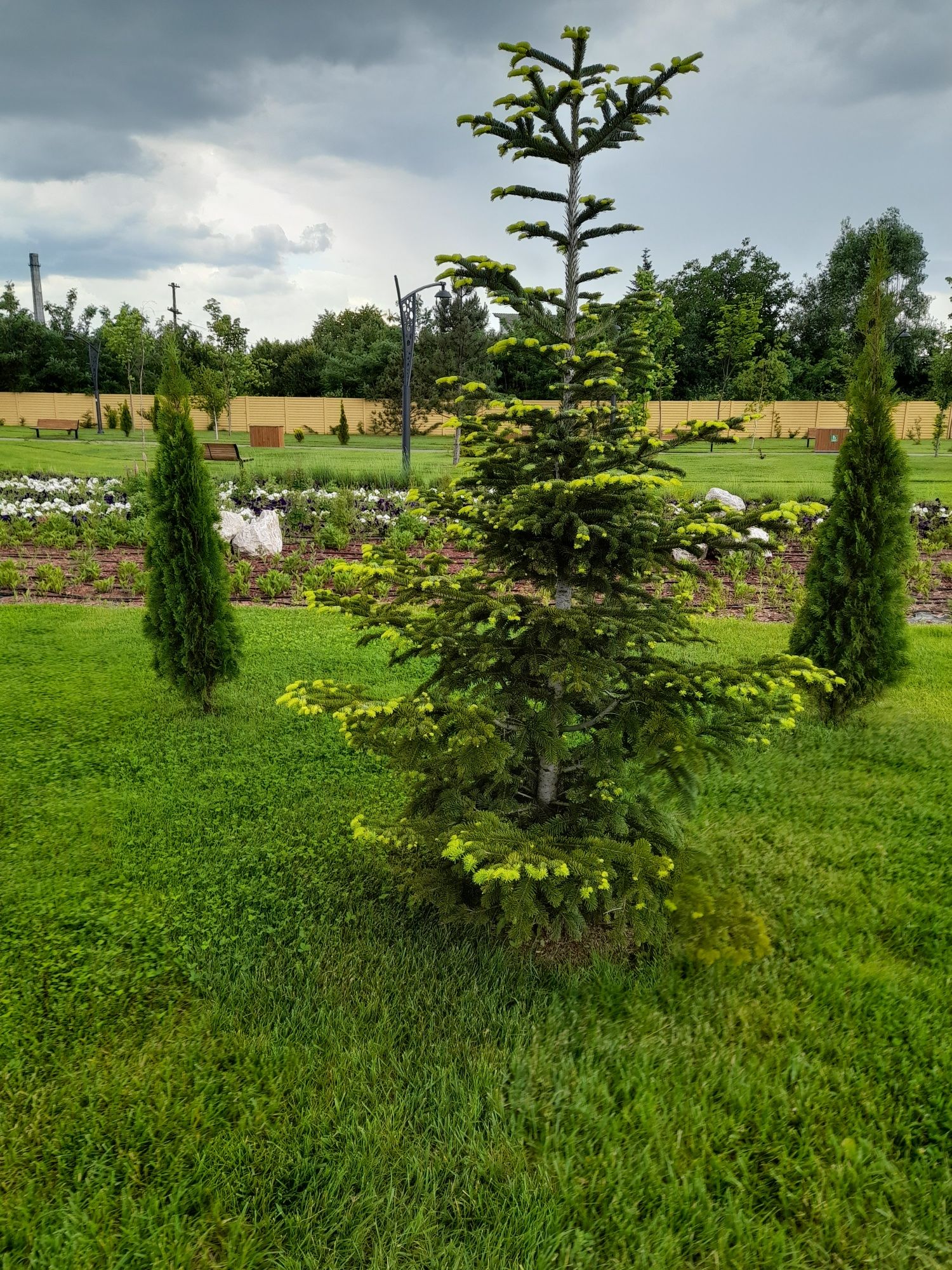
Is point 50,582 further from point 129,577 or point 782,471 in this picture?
point 782,471

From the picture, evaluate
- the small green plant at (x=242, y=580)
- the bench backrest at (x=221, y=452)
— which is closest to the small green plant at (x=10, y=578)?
the small green plant at (x=242, y=580)

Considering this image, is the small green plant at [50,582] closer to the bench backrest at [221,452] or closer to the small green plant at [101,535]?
the small green plant at [101,535]

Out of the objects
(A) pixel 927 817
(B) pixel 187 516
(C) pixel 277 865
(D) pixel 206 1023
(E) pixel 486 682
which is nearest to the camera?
(D) pixel 206 1023

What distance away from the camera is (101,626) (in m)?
8.23

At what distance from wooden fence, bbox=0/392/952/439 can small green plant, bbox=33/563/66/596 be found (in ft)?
132

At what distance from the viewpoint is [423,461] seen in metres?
27.1

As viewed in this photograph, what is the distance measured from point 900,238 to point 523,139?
66.8 meters

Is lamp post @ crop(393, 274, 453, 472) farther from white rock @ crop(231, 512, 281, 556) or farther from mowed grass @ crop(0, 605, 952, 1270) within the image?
mowed grass @ crop(0, 605, 952, 1270)

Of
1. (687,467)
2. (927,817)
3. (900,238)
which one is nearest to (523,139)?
(927,817)

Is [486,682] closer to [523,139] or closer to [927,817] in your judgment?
[523,139]

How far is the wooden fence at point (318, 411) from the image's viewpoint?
47.0 metres

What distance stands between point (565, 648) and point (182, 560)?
3.76m

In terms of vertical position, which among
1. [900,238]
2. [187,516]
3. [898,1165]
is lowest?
[898,1165]

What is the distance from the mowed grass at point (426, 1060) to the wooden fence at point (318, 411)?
46.4 m
